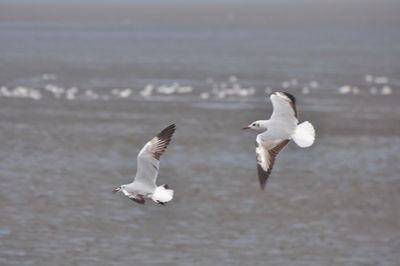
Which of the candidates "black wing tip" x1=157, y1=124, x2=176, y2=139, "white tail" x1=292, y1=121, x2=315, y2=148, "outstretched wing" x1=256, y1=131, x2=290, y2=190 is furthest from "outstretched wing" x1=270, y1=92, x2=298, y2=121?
"black wing tip" x1=157, y1=124, x2=176, y2=139

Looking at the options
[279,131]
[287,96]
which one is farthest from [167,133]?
[287,96]

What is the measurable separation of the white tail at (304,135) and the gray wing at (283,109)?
0.41ft

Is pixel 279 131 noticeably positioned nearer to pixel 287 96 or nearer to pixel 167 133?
pixel 287 96

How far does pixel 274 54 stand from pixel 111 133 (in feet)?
162

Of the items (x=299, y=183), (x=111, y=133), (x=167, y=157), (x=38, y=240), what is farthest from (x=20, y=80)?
(x=38, y=240)

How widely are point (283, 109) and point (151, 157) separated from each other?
1.61 metres

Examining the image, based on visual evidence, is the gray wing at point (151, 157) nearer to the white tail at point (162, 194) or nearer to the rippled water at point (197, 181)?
the white tail at point (162, 194)

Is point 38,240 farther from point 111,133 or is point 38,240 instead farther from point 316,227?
point 111,133

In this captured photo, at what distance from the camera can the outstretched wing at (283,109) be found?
486 inches

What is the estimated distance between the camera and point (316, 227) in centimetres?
2361

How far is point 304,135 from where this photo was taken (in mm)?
12258

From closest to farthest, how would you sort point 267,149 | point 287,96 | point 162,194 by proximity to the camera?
1. point 162,194
2. point 287,96
3. point 267,149

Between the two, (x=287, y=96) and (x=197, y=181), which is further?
(x=197, y=181)

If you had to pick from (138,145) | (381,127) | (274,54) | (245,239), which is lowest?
(245,239)
